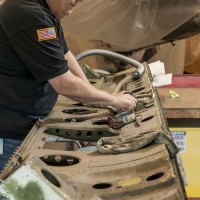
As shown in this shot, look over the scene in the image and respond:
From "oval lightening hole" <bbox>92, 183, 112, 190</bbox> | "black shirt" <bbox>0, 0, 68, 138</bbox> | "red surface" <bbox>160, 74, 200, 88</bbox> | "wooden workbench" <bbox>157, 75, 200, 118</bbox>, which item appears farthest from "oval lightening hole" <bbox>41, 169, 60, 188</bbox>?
"red surface" <bbox>160, 74, 200, 88</bbox>

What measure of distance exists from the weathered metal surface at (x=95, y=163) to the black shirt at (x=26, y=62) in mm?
93

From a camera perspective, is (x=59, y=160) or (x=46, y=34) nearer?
(x=59, y=160)

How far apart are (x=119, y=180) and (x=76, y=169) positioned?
0.53 feet

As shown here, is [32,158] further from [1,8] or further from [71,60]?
[71,60]

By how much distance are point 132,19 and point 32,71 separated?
1408mm

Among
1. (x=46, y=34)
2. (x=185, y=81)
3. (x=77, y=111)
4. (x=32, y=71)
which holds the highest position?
(x=46, y=34)

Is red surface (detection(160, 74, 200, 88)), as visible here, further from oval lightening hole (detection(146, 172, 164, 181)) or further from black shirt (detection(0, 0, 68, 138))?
oval lightening hole (detection(146, 172, 164, 181))

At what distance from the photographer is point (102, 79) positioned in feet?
8.68

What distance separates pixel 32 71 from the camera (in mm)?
→ 1804

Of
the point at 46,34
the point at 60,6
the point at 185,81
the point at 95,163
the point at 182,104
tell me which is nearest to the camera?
the point at 95,163

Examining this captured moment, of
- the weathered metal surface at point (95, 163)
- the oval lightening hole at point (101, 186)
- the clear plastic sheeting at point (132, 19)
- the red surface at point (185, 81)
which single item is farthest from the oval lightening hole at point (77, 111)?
the clear plastic sheeting at point (132, 19)

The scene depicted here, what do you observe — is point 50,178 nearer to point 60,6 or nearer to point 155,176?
point 155,176

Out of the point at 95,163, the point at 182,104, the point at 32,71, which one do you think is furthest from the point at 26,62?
the point at 182,104

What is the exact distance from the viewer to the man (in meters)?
1.75
